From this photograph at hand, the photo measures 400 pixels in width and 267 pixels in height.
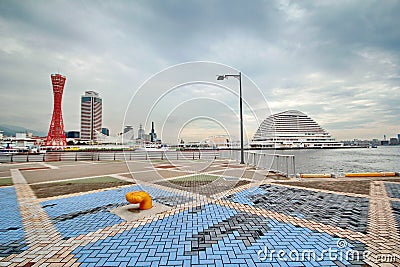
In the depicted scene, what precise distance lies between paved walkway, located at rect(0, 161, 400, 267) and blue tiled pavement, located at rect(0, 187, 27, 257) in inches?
0.6

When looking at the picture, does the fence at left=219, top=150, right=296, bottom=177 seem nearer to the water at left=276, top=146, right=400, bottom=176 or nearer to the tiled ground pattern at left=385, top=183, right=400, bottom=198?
the tiled ground pattern at left=385, top=183, right=400, bottom=198

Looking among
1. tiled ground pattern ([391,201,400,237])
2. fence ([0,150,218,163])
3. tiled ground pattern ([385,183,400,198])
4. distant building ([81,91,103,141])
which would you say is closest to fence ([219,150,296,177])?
tiled ground pattern ([385,183,400,198])

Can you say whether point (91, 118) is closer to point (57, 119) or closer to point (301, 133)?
point (57, 119)

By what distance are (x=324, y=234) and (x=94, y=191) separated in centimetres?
686

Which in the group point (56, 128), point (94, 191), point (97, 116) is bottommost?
point (94, 191)

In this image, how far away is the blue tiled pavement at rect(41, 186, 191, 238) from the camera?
4.02m

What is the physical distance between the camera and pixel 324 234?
3633 mm

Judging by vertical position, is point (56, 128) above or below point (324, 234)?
above

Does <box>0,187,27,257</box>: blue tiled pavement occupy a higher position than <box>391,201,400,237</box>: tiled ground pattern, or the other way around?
<box>391,201,400,237</box>: tiled ground pattern

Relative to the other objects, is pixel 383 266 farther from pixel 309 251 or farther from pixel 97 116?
pixel 97 116

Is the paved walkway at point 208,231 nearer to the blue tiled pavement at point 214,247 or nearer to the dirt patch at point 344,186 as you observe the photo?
the blue tiled pavement at point 214,247

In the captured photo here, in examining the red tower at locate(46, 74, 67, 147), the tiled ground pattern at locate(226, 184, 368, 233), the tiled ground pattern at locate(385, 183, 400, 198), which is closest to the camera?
the tiled ground pattern at locate(226, 184, 368, 233)

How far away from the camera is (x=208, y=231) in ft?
12.6

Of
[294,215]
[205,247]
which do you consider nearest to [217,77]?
[294,215]
